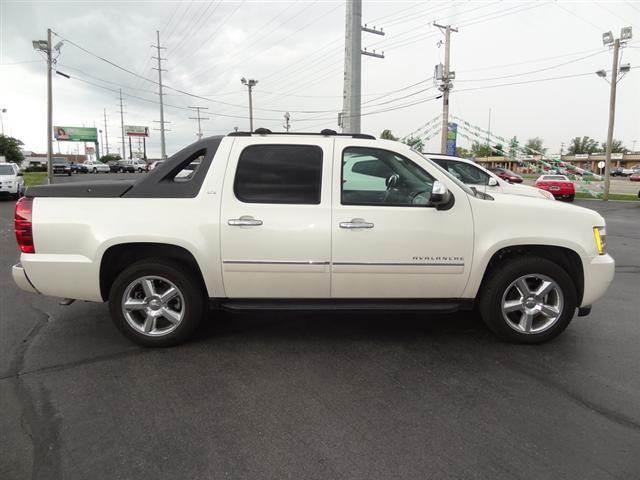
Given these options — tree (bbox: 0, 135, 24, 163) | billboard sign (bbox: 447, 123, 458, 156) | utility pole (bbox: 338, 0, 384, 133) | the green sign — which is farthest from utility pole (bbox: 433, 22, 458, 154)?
the green sign

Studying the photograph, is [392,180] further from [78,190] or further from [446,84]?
[446,84]

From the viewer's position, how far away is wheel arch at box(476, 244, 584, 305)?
4.11m

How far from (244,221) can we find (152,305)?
1144 millimetres

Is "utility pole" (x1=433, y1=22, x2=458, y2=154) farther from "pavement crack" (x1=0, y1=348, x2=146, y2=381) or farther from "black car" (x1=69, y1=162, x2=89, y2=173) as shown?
"black car" (x1=69, y1=162, x2=89, y2=173)

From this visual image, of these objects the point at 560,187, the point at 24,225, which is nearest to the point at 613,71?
the point at 560,187

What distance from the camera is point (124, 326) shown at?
4062mm

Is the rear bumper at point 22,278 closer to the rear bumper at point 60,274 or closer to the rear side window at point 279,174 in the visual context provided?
the rear bumper at point 60,274

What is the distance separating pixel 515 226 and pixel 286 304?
209 cm

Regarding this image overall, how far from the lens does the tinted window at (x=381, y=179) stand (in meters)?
3.98

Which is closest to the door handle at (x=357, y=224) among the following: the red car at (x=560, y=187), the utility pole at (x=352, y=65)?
the utility pole at (x=352, y=65)

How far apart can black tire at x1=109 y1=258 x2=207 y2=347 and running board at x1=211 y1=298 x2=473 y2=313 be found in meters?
0.19

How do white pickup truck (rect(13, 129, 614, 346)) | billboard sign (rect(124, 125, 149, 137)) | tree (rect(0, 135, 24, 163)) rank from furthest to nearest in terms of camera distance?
billboard sign (rect(124, 125, 149, 137)), tree (rect(0, 135, 24, 163)), white pickup truck (rect(13, 129, 614, 346))

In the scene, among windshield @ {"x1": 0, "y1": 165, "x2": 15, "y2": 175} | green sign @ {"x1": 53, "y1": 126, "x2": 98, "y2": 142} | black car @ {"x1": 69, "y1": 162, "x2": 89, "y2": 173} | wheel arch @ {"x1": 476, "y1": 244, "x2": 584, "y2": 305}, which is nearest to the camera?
wheel arch @ {"x1": 476, "y1": 244, "x2": 584, "y2": 305}

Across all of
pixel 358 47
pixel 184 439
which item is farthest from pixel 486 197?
pixel 358 47
